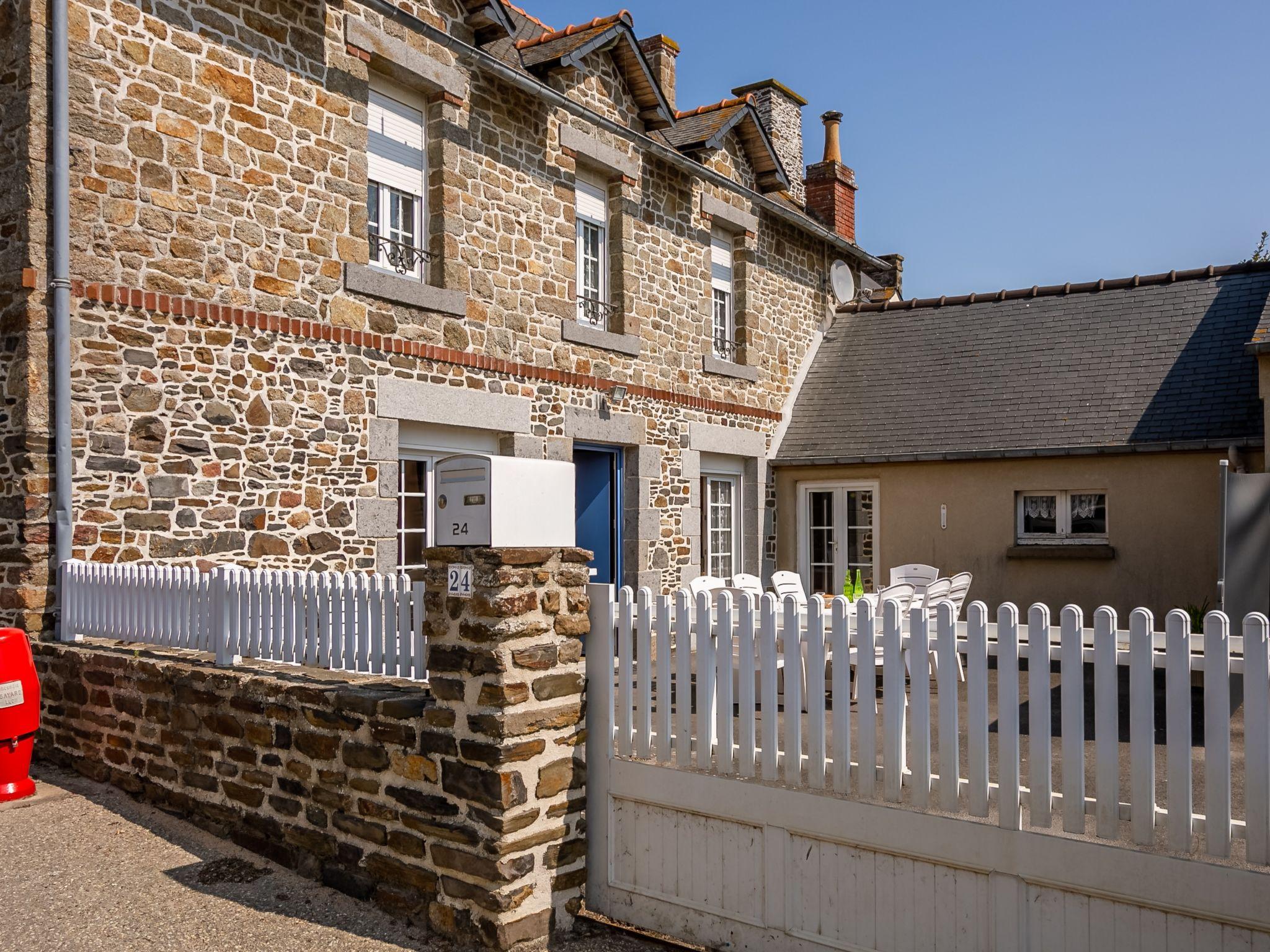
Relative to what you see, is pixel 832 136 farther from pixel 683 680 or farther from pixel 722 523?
pixel 683 680

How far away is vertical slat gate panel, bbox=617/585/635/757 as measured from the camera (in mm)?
4605

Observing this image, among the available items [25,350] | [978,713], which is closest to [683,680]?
[978,713]

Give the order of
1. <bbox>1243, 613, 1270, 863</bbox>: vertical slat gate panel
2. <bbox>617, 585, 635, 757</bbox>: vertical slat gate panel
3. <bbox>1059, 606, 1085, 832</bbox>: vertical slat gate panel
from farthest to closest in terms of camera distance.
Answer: <bbox>617, 585, 635, 757</bbox>: vertical slat gate panel → <bbox>1059, 606, 1085, 832</bbox>: vertical slat gate panel → <bbox>1243, 613, 1270, 863</bbox>: vertical slat gate panel

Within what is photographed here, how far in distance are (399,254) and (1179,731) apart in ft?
24.1

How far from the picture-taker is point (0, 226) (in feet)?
22.8

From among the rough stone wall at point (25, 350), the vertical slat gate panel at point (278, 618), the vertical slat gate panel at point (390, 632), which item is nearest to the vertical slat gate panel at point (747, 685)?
the vertical slat gate panel at point (390, 632)

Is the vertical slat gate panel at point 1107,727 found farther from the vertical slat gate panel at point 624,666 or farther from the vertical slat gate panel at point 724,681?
the vertical slat gate panel at point 624,666

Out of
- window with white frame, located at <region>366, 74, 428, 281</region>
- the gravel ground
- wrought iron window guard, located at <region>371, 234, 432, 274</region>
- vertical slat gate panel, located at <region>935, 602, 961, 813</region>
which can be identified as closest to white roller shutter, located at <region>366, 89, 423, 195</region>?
window with white frame, located at <region>366, 74, 428, 281</region>

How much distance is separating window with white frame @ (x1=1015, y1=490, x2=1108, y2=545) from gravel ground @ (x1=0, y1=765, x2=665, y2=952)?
9.06 m

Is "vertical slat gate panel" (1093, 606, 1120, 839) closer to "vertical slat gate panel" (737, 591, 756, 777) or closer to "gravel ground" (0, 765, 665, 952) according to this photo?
"vertical slat gate panel" (737, 591, 756, 777)

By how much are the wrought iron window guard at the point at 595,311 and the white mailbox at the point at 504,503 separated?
6533 mm

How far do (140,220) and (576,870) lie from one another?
5.24 metres

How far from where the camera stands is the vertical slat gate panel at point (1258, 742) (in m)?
3.24

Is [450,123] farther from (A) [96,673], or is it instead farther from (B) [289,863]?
(B) [289,863]
